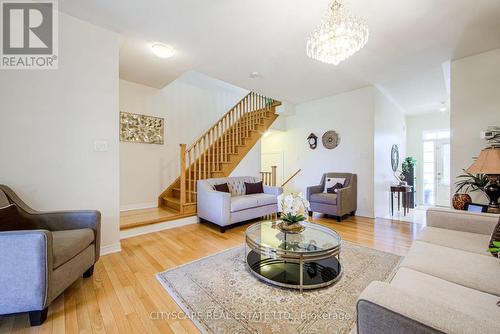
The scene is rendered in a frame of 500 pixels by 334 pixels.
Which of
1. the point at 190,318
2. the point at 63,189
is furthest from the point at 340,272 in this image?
the point at 63,189

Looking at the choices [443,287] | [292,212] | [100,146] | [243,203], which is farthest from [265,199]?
[443,287]

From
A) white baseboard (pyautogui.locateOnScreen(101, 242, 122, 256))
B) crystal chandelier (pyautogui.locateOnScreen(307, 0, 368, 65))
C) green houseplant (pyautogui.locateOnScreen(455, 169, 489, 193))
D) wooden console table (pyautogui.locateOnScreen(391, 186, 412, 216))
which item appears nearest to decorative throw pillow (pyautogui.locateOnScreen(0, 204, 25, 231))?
white baseboard (pyautogui.locateOnScreen(101, 242, 122, 256))

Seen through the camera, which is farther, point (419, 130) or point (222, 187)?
point (419, 130)

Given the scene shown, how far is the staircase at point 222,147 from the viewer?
4.05 meters

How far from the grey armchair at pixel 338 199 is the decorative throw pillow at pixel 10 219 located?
4.06 metres

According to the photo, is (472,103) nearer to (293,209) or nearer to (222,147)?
(293,209)

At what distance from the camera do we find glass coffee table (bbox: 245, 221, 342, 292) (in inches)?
68.7

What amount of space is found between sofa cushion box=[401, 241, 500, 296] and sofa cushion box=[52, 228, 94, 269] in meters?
2.38

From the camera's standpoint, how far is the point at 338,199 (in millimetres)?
3885

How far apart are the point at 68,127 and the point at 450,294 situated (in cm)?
337

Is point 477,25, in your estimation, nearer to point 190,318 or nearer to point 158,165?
point 190,318

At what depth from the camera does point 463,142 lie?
2979mm

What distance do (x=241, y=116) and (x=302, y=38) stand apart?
118 inches

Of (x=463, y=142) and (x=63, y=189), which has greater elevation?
(x=463, y=142)
